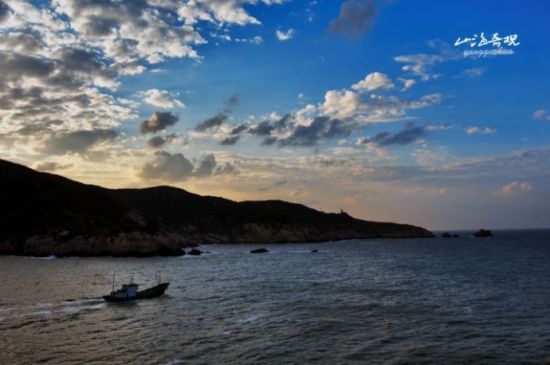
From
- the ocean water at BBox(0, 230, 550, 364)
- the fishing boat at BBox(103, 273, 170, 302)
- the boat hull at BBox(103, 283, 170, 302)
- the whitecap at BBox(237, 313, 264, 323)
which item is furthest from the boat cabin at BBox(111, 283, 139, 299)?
the whitecap at BBox(237, 313, 264, 323)

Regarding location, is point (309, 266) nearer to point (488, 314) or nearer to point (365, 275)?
point (365, 275)

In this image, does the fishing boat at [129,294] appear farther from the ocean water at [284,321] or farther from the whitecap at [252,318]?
the whitecap at [252,318]

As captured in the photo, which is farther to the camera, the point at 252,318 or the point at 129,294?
the point at 129,294

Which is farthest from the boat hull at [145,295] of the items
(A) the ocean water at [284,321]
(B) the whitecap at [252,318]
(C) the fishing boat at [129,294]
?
(B) the whitecap at [252,318]

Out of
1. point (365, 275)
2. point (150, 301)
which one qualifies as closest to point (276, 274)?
point (365, 275)

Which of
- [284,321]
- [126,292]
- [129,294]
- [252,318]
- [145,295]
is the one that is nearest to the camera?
[284,321]

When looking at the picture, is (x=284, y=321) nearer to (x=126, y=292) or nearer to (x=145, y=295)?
(x=126, y=292)

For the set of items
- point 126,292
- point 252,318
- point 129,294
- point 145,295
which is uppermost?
point 126,292

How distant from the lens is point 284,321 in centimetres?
4484

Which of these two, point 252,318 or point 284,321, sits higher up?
point 252,318

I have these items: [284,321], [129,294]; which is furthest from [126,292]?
[284,321]

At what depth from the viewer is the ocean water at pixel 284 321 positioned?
34000 mm

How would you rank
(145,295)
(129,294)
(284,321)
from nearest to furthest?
1. (284,321)
2. (129,294)
3. (145,295)

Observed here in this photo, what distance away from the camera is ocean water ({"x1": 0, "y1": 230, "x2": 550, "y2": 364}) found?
34000 millimetres
